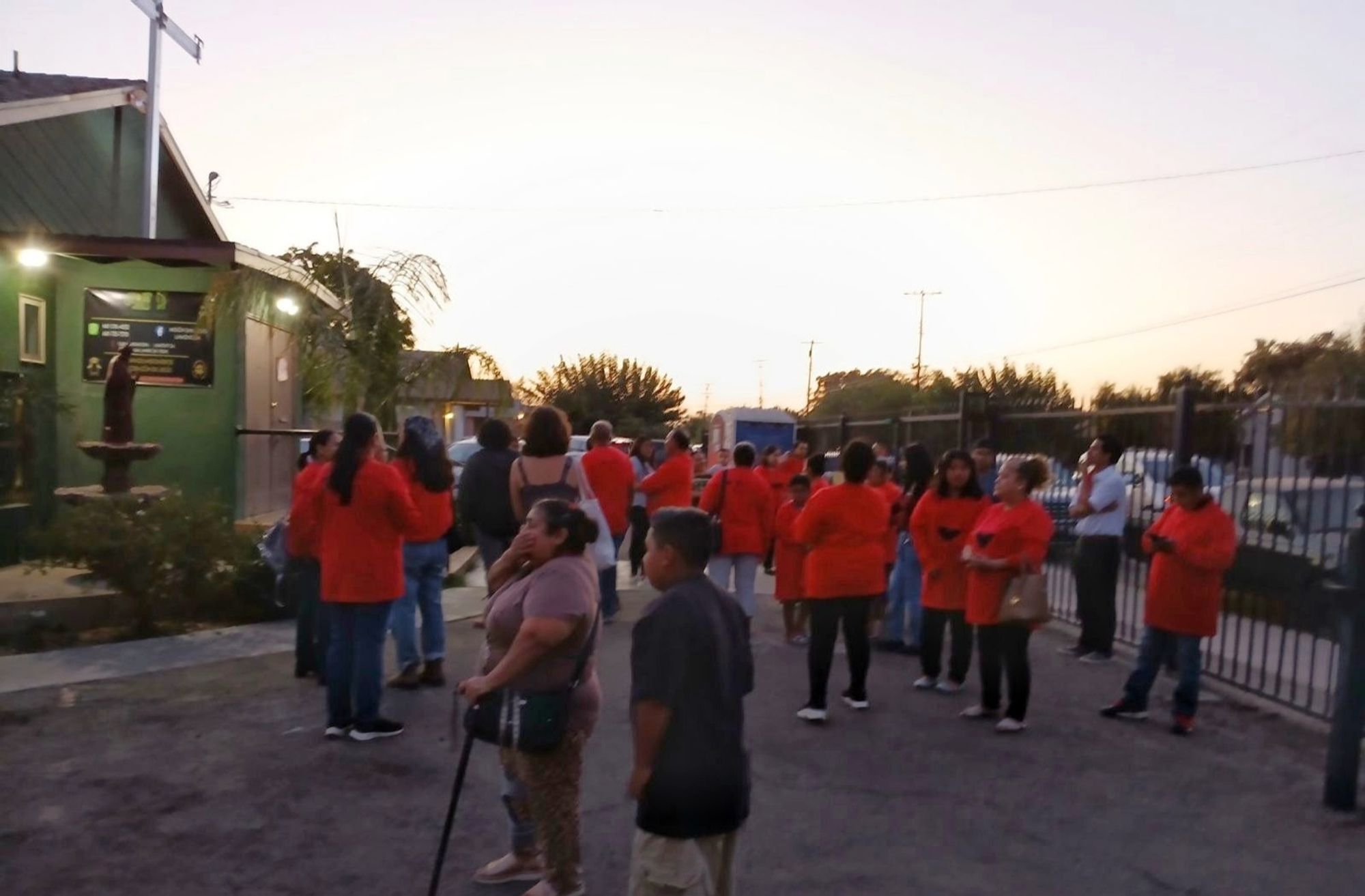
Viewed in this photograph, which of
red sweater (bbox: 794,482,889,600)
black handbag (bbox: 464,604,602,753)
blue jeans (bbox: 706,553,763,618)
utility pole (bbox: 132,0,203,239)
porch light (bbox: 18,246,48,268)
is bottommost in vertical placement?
blue jeans (bbox: 706,553,763,618)

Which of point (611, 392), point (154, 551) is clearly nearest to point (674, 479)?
point (154, 551)

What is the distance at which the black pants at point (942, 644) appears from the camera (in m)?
8.73

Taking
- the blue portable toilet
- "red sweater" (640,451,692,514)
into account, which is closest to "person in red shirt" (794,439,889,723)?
"red sweater" (640,451,692,514)

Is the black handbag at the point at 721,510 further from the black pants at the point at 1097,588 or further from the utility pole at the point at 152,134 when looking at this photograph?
the utility pole at the point at 152,134

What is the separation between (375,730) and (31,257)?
8585 millimetres

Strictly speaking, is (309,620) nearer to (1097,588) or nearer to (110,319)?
(1097,588)

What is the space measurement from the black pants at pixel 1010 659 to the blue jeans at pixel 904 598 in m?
2.18

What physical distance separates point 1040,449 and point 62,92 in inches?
506

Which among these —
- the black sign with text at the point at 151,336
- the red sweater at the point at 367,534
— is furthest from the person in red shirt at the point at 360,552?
the black sign with text at the point at 151,336

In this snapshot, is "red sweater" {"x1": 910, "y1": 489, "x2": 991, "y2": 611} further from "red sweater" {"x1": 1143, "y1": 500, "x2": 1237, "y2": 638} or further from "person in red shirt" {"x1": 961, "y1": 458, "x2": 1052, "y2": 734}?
"red sweater" {"x1": 1143, "y1": 500, "x2": 1237, "y2": 638}

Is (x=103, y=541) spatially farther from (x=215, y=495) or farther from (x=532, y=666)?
(x=532, y=666)

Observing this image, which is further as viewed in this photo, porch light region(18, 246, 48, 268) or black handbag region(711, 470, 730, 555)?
porch light region(18, 246, 48, 268)

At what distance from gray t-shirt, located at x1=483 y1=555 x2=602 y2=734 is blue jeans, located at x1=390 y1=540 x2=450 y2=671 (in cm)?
390

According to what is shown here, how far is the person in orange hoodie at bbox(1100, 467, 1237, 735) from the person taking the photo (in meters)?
7.36
